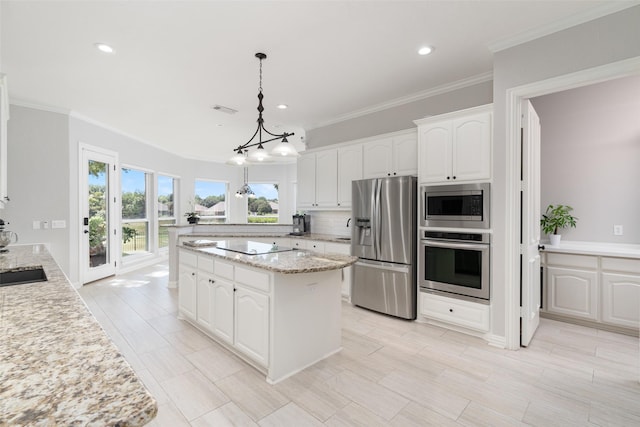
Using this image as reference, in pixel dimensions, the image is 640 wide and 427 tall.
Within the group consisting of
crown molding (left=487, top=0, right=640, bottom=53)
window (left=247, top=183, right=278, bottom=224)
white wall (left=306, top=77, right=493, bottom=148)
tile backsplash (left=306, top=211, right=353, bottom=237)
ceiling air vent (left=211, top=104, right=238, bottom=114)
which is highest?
ceiling air vent (left=211, top=104, right=238, bottom=114)

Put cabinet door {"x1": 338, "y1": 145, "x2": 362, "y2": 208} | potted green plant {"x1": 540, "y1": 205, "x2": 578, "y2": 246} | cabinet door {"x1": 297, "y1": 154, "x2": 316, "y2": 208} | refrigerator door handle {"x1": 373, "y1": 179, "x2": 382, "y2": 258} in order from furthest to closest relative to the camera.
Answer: cabinet door {"x1": 297, "y1": 154, "x2": 316, "y2": 208}
cabinet door {"x1": 338, "y1": 145, "x2": 362, "y2": 208}
refrigerator door handle {"x1": 373, "y1": 179, "x2": 382, "y2": 258}
potted green plant {"x1": 540, "y1": 205, "x2": 578, "y2": 246}

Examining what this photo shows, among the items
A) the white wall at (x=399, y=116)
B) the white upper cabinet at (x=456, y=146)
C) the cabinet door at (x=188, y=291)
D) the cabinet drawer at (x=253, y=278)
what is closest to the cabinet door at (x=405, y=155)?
the white upper cabinet at (x=456, y=146)

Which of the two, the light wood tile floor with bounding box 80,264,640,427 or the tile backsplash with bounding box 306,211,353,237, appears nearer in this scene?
the light wood tile floor with bounding box 80,264,640,427

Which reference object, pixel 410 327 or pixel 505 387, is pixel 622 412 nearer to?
pixel 505 387

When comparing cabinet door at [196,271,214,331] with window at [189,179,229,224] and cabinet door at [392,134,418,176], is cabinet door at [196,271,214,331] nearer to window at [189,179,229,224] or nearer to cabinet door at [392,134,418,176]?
cabinet door at [392,134,418,176]

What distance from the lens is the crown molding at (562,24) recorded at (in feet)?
7.48

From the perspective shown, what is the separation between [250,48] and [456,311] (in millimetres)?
3315

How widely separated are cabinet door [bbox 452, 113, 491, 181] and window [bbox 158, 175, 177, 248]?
21.4 feet

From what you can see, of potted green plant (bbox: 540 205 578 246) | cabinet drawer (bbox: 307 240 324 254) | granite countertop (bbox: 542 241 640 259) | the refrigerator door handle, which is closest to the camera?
granite countertop (bbox: 542 241 640 259)

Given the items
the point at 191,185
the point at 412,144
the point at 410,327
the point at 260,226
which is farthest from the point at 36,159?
the point at 410,327

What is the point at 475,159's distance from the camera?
3059mm

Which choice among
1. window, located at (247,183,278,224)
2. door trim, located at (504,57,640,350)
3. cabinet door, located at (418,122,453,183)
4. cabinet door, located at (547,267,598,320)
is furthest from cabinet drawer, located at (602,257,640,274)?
window, located at (247,183,278,224)

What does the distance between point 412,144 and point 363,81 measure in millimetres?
961

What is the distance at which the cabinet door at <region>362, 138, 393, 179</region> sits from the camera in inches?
159
